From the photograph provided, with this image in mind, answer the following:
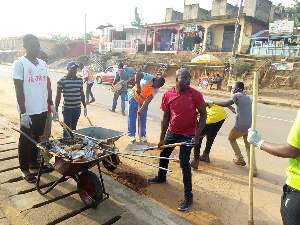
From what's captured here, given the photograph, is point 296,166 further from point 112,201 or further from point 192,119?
point 112,201

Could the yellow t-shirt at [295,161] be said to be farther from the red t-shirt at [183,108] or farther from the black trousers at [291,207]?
the red t-shirt at [183,108]

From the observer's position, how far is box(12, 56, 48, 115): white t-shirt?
323 cm

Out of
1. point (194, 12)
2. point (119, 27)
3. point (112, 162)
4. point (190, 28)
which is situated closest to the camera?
point (112, 162)

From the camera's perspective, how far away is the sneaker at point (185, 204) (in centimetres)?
327

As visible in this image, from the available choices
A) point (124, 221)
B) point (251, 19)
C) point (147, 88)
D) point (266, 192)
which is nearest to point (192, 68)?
point (251, 19)

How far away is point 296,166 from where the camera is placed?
188 cm

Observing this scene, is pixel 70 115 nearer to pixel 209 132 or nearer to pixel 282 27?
pixel 209 132

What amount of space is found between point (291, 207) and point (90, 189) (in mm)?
2241

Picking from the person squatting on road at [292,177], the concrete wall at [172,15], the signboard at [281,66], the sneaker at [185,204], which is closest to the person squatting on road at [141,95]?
the sneaker at [185,204]

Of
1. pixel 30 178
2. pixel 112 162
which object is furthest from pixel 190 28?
pixel 30 178

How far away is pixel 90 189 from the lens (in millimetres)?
3025

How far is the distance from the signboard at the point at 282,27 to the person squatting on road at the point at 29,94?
76.6 feet

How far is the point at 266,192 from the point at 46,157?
3.50 meters

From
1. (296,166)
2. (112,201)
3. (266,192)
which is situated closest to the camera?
(296,166)
